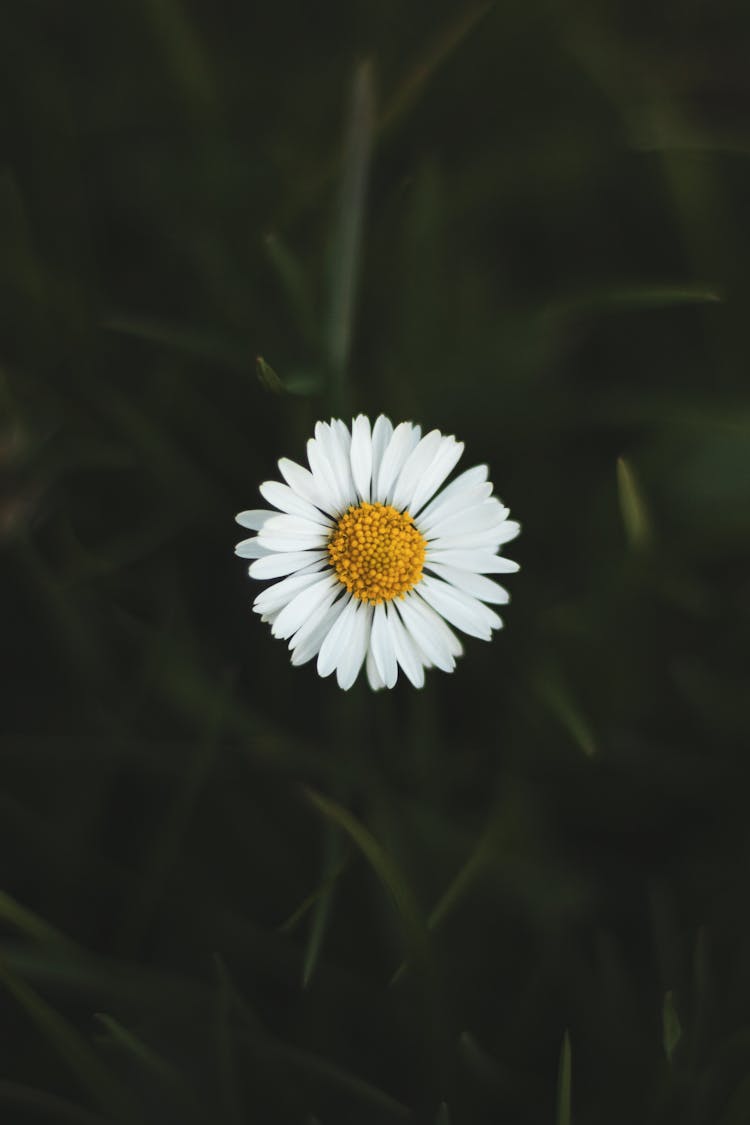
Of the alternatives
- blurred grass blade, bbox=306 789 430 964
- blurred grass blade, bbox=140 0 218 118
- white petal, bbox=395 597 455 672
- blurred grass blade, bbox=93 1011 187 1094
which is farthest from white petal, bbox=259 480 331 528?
blurred grass blade, bbox=140 0 218 118

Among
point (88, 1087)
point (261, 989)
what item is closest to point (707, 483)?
point (261, 989)

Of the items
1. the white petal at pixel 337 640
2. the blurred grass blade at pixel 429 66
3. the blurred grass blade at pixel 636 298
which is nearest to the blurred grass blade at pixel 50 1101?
the white petal at pixel 337 640

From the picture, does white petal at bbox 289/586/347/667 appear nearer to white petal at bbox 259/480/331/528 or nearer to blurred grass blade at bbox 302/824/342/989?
white petal at bbox 259/480/331/528

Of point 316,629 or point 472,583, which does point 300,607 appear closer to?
point 316,629

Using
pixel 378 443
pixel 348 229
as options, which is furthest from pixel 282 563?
pixel 348 229

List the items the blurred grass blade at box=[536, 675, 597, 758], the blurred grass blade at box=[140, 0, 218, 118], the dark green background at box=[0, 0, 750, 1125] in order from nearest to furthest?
the blurred grass blade at box=[536, 675, 597, 758], the dark green background at box=[0, 0, 750, 1125], the blurred grass blade at box=[140, 0, 218, 118]

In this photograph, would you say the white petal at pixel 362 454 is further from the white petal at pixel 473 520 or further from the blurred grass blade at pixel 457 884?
the blurred grass blade at pixel 457 884

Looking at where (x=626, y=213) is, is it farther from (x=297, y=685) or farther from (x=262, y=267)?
(x=297, y=685)
